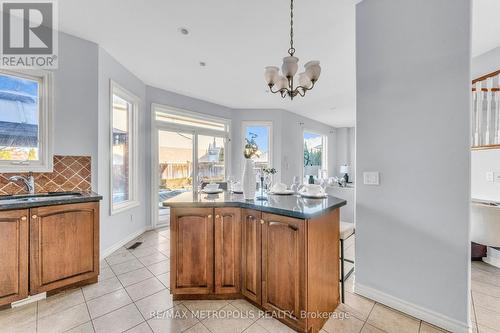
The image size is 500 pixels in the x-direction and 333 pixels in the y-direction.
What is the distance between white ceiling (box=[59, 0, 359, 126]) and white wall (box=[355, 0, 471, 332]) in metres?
0.58

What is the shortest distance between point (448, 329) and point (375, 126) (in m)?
1.67

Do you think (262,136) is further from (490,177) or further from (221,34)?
(490,177)

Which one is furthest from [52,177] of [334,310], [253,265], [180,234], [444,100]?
[444,100]

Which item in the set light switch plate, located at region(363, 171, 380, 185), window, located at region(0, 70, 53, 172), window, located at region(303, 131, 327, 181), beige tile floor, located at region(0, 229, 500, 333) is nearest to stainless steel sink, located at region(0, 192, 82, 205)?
window, located at region(0, 70, 53, 172)

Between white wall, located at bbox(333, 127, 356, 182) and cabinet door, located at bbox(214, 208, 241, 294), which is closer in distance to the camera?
cabinet door, located at bbox(214, 208, 241, 294)

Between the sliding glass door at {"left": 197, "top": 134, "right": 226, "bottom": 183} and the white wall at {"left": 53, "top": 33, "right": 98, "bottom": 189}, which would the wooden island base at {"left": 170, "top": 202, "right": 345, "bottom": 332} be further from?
the sliding glass door at {"left": 197, "top": 134, "right": 226, "bottom": 183}

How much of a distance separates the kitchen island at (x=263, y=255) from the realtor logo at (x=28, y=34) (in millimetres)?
2352

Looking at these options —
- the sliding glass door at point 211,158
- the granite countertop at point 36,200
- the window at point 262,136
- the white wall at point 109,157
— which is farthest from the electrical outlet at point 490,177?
the white wall at point 109,157

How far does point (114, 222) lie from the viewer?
305cm

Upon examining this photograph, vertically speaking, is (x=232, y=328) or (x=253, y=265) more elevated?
(x=253, y=265)

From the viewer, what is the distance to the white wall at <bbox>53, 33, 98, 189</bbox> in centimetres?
243

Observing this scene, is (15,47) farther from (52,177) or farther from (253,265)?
(253,265)

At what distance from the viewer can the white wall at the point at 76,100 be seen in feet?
7.98

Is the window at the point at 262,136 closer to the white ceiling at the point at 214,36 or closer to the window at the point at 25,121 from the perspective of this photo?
the white ceiling at the point at 214,36
